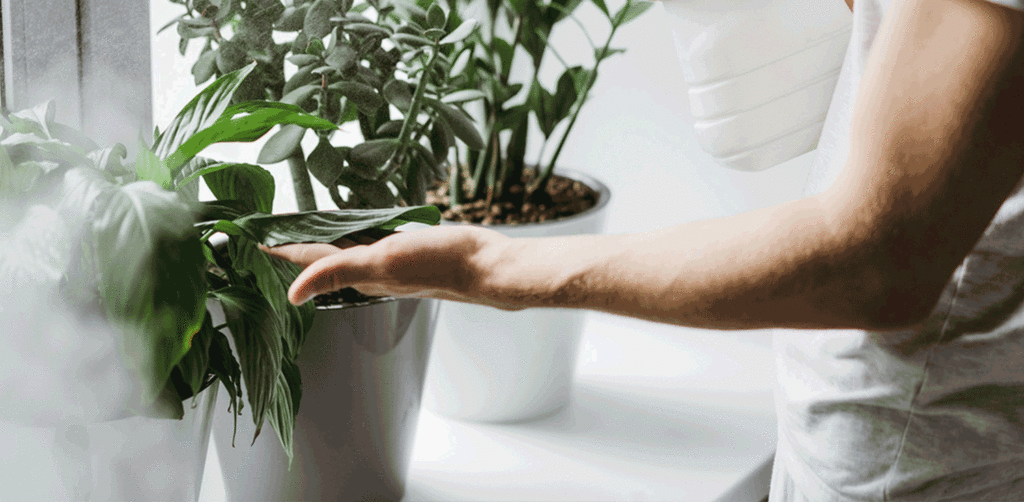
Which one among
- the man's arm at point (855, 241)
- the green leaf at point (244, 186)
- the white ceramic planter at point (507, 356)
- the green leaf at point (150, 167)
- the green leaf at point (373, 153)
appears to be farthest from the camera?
the white ceramic planter at point (507, 356)

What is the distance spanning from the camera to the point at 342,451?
70cm

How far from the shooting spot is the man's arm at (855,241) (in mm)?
390

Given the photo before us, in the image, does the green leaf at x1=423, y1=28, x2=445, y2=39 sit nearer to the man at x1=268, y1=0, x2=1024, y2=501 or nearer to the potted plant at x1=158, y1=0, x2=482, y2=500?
the potted plant at x1=158, y1=0, x2=482, y2=500

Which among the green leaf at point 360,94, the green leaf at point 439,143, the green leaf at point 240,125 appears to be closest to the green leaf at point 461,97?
the green leaf at point 439,143

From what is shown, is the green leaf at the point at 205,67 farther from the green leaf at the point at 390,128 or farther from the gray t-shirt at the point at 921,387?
the gray t-shirt at the point at 921,387

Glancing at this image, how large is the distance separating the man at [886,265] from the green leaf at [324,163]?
16 centimetres

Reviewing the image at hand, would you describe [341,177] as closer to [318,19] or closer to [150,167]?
[318,19]

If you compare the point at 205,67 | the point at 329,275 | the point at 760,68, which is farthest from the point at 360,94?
the point at 760,68

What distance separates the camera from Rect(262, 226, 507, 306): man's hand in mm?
476

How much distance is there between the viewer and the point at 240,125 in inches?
21.5

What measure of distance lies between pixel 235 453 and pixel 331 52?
0.34 m

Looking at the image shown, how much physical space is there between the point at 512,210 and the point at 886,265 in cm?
62

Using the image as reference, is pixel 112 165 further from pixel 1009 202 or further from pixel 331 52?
pixel 1009 202

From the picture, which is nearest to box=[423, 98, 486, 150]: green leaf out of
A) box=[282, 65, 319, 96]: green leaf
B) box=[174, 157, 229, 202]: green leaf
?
box=[282, 65, 319, 96]: green leaf
